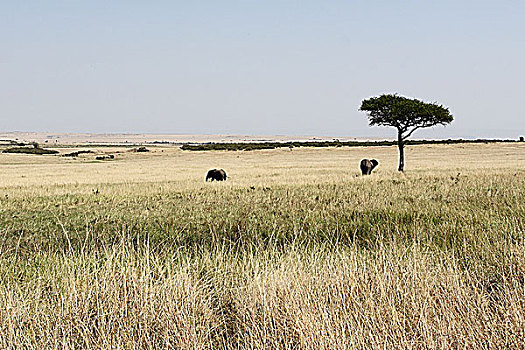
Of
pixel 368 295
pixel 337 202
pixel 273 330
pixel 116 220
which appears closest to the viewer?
pixel 273 330

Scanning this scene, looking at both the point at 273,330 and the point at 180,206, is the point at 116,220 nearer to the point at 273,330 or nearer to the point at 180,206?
the point at 180,206

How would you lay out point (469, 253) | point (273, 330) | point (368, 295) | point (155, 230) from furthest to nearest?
point (155, 230) < point (469, 253) < point (368, 295) < point (273, 330)

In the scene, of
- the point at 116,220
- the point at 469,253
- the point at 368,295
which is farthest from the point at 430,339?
the point at 116,220

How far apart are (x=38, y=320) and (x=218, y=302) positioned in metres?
1.69

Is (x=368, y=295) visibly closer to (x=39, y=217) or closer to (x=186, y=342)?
(x=186, y=342)

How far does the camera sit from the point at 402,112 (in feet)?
129

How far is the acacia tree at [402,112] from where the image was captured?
39.7m

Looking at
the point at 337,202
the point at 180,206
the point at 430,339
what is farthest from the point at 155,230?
the point at 430,339

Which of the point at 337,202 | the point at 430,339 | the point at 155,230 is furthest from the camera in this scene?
the point at 337,202

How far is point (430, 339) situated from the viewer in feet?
14.1

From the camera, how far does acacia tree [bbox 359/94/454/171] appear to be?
3966cm

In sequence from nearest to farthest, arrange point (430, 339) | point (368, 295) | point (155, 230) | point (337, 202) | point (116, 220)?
point (430, 339), point (368, 295), point (155, 230), point (116, 220), point (337, 202)

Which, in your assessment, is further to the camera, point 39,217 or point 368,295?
point 39,217

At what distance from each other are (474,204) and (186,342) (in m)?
12.1
